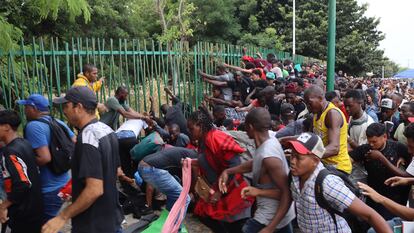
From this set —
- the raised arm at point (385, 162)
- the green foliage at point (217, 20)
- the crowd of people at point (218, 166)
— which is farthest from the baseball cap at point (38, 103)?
the green foliage at point (217, 20)

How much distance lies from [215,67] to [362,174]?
6.21m

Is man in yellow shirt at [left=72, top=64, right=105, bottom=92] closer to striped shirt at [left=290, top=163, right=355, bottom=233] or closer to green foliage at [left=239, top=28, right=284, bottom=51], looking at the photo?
striped shirt at [left=290, top=163, right=355, bottom=233]

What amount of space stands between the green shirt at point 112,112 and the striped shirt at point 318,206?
12.9ft

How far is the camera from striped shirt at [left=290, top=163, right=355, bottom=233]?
2.81 metres

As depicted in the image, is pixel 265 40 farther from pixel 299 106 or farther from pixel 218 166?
pixel 218 166

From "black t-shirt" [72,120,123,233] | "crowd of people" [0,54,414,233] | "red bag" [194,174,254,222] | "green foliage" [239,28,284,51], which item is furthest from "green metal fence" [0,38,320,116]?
"green foliage" [239,28,284,51]

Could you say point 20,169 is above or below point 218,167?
above

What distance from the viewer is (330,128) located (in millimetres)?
4227

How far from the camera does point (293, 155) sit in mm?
3080

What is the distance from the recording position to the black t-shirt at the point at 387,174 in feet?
14.1

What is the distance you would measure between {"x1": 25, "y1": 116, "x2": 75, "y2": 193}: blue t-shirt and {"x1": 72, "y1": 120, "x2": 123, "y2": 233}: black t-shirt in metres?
1.05

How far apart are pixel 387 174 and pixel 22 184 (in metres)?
3.34

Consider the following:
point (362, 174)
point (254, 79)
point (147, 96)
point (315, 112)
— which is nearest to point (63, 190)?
point (315, 112)

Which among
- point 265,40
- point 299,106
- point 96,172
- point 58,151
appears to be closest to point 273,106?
point 299,106
